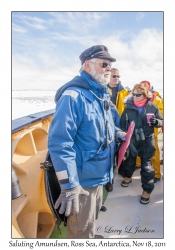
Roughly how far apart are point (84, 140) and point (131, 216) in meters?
1.53

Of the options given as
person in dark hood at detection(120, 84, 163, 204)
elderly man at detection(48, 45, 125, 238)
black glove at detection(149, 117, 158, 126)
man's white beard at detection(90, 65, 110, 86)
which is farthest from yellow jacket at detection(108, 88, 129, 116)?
man's white beard at detection(90, 65, 110, 86)

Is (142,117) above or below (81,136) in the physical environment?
above

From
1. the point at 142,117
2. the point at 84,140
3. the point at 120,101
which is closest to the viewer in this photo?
the point at 84,140

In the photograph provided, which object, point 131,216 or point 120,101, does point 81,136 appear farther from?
point 120,101

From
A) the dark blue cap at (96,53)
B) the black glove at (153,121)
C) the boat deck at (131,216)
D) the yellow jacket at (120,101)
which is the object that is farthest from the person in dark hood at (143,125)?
the dark blue cap at (96,53)

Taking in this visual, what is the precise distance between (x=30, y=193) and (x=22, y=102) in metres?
2.64

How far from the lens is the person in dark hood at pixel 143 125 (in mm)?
2527

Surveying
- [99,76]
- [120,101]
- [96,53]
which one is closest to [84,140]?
[99,76]

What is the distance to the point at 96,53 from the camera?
5.27ft

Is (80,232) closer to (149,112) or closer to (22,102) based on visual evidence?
(149,112)

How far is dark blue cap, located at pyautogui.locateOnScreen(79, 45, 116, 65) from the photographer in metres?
1.60

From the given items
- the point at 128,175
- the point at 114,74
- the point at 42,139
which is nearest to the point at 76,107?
the point at 42,139

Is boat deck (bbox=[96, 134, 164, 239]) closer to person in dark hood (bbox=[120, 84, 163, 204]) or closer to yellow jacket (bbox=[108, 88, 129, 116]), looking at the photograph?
person in dark hood (bbox=[120, 84, 163, 204])

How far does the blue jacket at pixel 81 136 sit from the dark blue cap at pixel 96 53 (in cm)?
16
